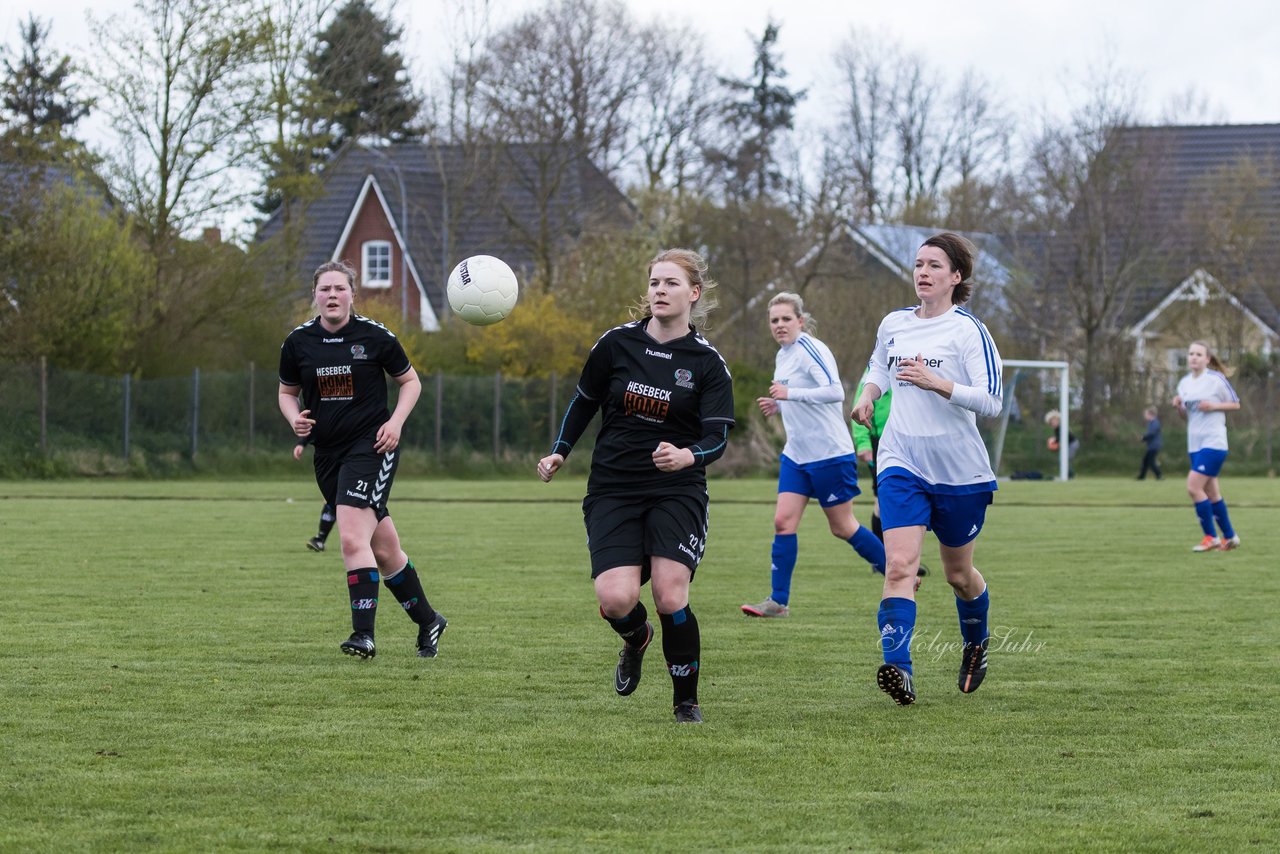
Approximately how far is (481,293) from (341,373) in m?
0.85

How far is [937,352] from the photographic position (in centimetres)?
718

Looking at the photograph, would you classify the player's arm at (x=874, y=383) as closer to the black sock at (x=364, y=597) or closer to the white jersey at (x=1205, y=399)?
the black sock at (x=364, y=597)

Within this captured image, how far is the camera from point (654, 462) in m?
6.55

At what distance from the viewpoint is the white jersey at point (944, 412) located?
712 cm

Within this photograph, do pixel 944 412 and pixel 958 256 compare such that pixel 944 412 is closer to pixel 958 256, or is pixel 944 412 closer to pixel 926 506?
pixel 926 506

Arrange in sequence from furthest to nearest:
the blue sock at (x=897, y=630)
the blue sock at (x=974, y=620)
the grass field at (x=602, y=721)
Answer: the blue sock at (x=974, y=620) → the blue sock at (x=897, y=630) → the grass field at (x=602, y=721)

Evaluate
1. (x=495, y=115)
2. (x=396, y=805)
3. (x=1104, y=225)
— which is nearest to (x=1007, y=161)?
(x=1104, y=225)

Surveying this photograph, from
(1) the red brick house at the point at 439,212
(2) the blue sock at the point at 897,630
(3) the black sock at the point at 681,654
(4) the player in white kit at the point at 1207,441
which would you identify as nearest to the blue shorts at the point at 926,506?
(2) the blue sock at the point at 897,630

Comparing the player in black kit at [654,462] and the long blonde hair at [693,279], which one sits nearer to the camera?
the player in black kit at [654,462]

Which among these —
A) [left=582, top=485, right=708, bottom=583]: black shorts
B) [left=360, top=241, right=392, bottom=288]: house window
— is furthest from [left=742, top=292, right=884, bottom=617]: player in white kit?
[left=360, top=241, right=392, bottom=288]: house window

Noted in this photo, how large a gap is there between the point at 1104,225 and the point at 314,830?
130 ft

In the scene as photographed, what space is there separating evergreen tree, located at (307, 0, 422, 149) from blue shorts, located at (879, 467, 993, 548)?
99.1 ft

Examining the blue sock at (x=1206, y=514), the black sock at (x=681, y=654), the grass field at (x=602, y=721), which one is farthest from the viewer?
the blue sock at (x=1206, y=514)

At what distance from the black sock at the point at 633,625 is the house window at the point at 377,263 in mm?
43419
